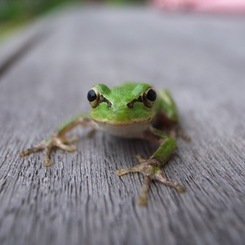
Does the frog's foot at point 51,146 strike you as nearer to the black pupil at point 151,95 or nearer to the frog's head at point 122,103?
the frog's head at point 122,103

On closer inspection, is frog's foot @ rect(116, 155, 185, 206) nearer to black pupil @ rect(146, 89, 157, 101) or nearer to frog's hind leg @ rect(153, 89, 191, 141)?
black pupil @ rect(146, 89, 157, 101)

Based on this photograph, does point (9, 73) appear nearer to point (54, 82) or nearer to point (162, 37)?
point (54, 82)

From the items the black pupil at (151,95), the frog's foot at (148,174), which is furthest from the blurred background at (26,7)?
the frog's foot at (148,174)

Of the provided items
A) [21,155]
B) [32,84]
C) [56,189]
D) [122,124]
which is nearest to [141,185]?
[56,189]

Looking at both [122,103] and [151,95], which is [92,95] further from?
[151,95]

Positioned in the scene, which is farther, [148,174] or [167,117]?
[167,117]

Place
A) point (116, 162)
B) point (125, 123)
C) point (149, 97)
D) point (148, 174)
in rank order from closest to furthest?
point (148, 174), point (116, 162), point (125, 123), point (149, 97)

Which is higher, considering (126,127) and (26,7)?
(126,127)

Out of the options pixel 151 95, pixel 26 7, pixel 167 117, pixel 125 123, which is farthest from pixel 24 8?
pixel 125 123
